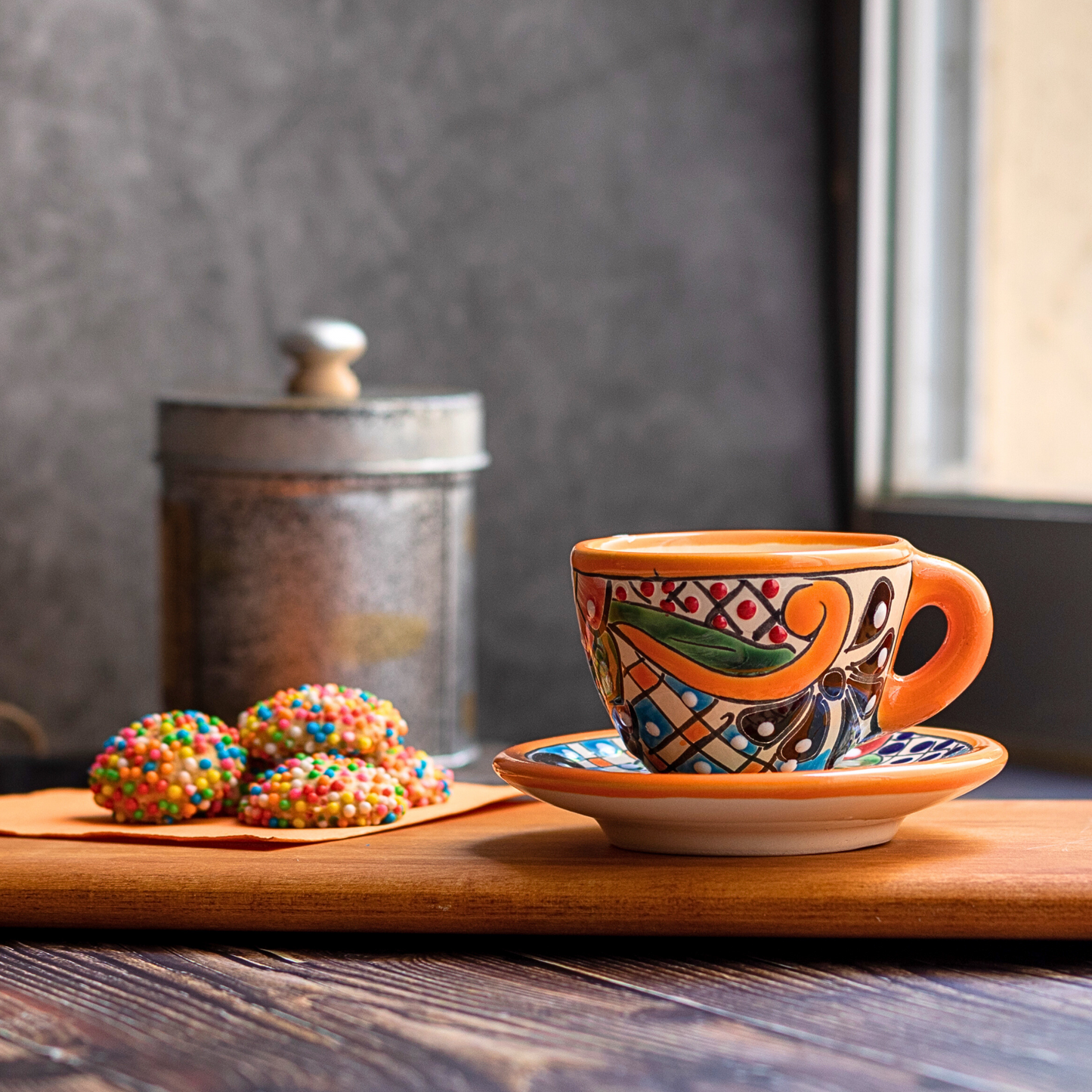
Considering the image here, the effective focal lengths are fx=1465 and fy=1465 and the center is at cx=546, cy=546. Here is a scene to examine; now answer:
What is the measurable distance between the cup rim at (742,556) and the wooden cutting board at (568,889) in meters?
0.10

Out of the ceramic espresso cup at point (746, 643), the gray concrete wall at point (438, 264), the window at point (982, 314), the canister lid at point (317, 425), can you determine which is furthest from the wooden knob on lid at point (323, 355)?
the ceramic espresso cup at point (746, 643)

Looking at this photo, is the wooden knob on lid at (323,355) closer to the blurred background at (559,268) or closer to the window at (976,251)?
the blurred background at (559,268)

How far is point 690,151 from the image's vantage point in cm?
156

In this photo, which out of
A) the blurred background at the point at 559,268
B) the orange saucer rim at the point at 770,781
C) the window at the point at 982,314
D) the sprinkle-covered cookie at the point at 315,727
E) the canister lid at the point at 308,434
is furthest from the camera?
the blurred background at the point at 559,268

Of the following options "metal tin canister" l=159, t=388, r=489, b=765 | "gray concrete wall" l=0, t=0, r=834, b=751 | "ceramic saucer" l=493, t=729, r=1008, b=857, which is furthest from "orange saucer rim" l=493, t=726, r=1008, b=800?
"gray concrete wall" l=0, t=0, r=834, b=751

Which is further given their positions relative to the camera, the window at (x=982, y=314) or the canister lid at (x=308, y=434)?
the window at (x=982, y=314)

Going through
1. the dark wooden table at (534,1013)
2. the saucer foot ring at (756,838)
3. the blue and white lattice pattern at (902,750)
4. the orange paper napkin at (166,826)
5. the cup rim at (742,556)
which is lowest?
the dark wooden table at (534,1013)

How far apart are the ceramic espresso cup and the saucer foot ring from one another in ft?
0.07

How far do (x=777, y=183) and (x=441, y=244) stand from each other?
364 millimetres

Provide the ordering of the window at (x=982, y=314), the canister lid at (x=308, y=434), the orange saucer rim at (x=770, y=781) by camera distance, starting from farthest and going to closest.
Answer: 1. the window at (x=982, y=314)
2. the canister lid at (x=308, y=434)
3. the orange saucer rim at (x=770, y=781)

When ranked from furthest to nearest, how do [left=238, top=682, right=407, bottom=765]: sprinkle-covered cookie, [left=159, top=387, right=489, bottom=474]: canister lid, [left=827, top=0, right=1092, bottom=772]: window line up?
[left=827, top=0, right=1092, bottom=772]: window < [left=159, top=387, right=489, bottom=474]: canister lid < [left=238, top=682, right=407, bottom=765]: sprinkle-covered cookie

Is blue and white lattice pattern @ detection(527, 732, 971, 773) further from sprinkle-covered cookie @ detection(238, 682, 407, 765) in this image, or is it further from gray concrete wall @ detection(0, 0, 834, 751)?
gray concrete wall @ detection(0, 0, 834, 751)

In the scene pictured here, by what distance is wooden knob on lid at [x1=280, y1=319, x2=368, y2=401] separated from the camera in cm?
119

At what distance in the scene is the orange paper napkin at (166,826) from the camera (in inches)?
22.3
